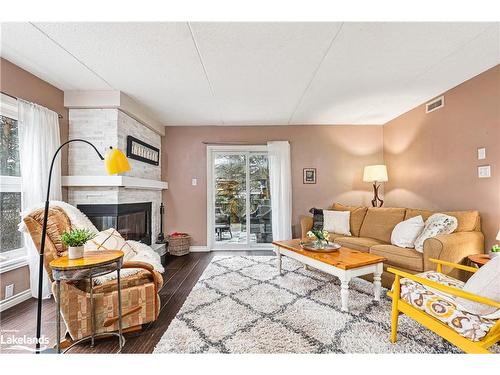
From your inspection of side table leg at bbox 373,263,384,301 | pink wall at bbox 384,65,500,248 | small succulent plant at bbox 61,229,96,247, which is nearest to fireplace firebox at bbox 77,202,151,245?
small succulent plant at bbox 61,229,96,247

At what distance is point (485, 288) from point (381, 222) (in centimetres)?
217

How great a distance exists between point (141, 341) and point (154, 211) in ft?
8.89

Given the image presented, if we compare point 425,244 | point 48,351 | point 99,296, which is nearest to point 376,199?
point 425,244

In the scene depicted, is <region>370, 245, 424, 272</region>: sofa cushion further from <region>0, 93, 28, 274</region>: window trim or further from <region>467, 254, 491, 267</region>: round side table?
<region>0, 93, 28, 274</region>: window trim

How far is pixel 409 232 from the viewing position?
9.53 ft

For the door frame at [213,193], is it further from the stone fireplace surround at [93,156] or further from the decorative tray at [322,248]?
the decorative tray at [322,248]

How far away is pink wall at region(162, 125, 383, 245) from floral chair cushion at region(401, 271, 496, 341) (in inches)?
A: 115

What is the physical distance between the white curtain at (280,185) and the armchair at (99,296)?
282 cm

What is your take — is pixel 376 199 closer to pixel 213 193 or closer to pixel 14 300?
pixel 213 193

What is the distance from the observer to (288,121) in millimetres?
4516

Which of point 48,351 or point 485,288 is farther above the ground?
point 485,288

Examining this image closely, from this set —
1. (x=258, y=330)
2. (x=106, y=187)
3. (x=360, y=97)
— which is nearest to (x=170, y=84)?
(x=106, y=187)
